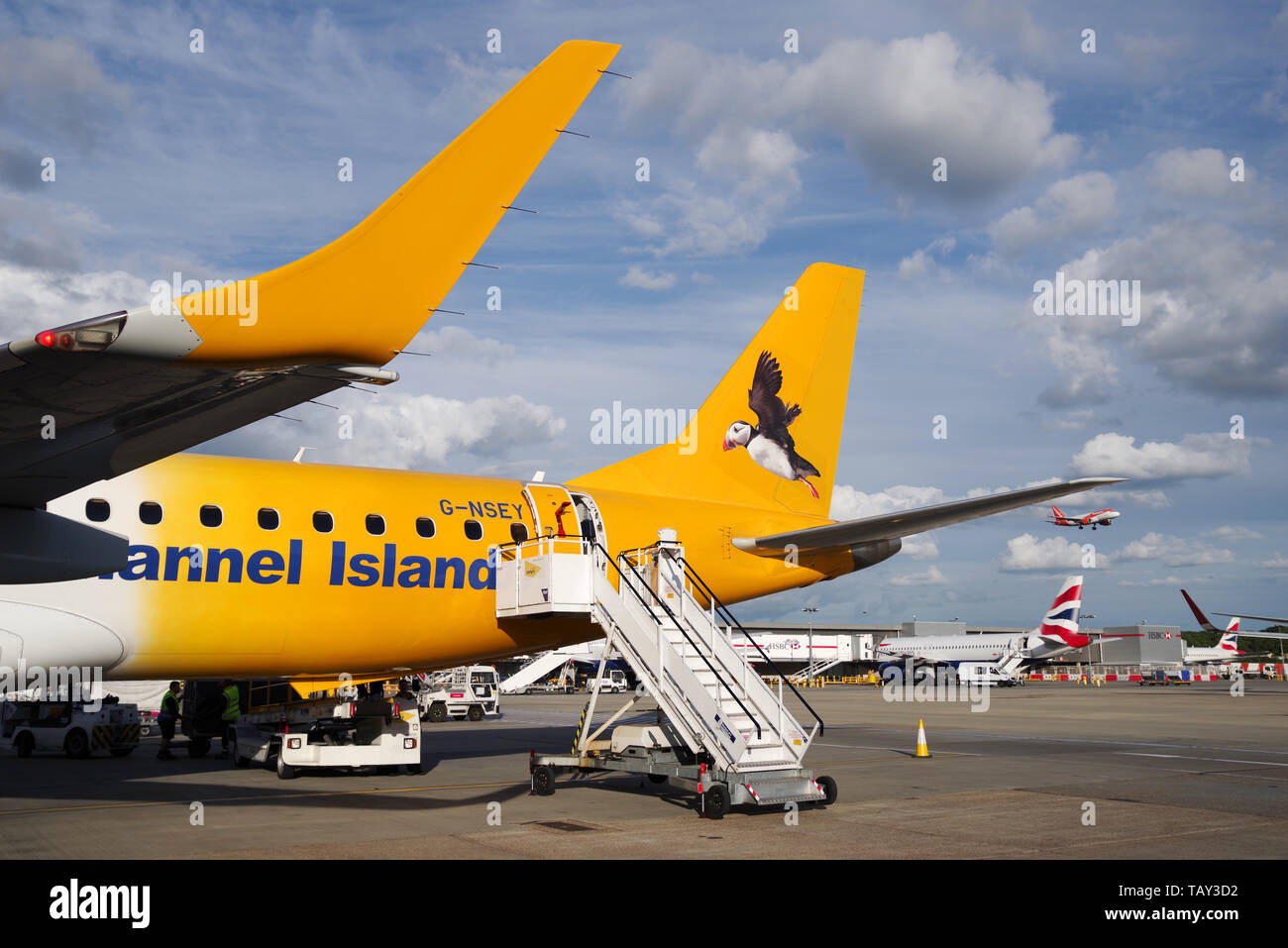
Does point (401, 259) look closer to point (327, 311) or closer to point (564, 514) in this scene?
point (327, 311)

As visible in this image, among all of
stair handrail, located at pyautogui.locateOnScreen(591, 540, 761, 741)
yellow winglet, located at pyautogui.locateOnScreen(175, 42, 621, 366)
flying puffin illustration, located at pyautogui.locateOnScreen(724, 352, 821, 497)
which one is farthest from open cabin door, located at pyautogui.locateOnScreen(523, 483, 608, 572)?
yellow winglet, located at pyautogui.locateOnScreen(175, 42, 621, 366)

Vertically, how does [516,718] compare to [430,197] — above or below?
below

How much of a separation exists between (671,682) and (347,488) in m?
6.15

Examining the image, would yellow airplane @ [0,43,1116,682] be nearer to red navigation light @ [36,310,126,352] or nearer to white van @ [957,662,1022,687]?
red navigation light @ [36,310,126,352]

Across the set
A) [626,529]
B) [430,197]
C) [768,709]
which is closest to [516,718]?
[626,529]

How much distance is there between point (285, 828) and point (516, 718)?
31526 mm

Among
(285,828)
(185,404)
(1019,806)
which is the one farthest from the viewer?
(1019,806)

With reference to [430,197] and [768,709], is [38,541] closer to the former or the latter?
[430,197]

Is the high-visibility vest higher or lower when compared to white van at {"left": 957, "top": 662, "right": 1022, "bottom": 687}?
higher

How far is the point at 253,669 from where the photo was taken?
15.4 meters

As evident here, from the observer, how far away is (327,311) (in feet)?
20.9

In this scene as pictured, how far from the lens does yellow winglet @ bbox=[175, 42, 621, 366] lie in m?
6.25

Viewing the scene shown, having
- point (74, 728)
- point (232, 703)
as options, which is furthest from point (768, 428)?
point (74, 728)

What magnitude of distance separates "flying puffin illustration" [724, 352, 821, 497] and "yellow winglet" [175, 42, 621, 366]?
50.0ft
